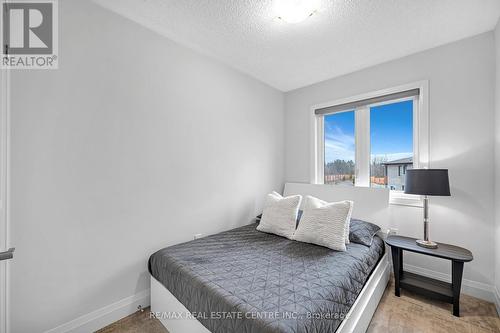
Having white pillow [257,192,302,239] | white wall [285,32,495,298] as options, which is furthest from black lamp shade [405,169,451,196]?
white pillow [257,192,302,239]

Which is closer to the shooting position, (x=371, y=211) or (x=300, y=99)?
(x=371, y=211)

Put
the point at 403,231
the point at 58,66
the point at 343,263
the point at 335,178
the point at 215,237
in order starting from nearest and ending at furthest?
the point at 58,66
the point at 343,263
the point at 215,237
the point at 403,231
the point at 335,178

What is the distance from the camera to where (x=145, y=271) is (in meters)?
1.97

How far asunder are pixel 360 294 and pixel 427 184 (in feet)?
3.91

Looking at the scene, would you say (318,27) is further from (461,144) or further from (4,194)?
(4,194)

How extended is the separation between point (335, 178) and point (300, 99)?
1.35 meters

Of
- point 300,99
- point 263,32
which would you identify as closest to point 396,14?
point 263,32

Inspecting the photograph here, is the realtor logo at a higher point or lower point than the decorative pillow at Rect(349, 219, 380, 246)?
higher

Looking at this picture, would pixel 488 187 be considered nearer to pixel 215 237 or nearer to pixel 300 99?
pixel 300 99

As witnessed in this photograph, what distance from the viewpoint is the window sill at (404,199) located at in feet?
7.80

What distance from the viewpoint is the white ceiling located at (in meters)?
1.72

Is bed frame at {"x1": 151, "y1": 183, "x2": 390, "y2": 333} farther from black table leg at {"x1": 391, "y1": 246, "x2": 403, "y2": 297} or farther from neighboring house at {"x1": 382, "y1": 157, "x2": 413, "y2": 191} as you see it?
neighboring house at {"x1": 382, "y1": 157, "x2": 413, "y2": 191}

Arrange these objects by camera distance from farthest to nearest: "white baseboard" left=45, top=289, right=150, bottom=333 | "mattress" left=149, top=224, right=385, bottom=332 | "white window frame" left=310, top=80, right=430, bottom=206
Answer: "white window frame" left=310, top=80, right=430, bottom=206 → "white baseboard" left=45, top=289, right=150, bottom=333 → "mattress" left=149, top=224, right=385, bottom=332

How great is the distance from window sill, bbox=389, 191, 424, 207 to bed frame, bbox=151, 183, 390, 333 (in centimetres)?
14
